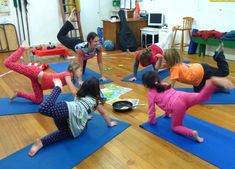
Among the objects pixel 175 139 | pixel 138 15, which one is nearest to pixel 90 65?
pixel 138 15

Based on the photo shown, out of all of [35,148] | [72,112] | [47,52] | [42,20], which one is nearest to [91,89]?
[72,112]

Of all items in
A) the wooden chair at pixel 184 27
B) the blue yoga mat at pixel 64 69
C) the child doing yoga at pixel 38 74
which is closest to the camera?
the child doing yoga at pixel 38 74

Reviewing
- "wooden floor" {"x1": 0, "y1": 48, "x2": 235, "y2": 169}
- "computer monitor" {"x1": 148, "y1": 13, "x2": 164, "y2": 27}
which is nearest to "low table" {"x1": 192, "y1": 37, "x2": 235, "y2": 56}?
"computer monitor" {"x1": 148, "y1": 13, "x2": 164, "y2": 27}

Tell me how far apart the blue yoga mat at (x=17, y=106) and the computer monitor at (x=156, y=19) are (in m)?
3.82

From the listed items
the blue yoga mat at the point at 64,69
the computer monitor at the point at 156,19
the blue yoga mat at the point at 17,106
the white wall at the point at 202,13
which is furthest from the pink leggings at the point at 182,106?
the computer monitor at the point at 156,19

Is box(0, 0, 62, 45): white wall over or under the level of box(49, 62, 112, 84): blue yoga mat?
over

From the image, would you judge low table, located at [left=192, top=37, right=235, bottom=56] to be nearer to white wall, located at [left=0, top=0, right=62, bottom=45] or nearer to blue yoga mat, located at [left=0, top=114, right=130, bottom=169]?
blue yoga mat, located at [left=0, top=114, right=130, bottom=169]

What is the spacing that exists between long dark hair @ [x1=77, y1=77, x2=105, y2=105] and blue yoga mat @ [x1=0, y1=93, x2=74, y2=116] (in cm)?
95

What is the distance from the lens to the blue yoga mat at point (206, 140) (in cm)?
179

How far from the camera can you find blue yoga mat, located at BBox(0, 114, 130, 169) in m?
1.77

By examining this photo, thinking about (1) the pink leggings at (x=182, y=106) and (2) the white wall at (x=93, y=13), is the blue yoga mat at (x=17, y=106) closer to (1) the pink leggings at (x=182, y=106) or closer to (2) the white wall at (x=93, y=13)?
(1) the pink leggings at (x=182, y=106)

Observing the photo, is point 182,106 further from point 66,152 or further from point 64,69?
point 64,69

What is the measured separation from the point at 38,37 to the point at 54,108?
5.30 metres

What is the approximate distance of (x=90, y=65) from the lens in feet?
15.1
